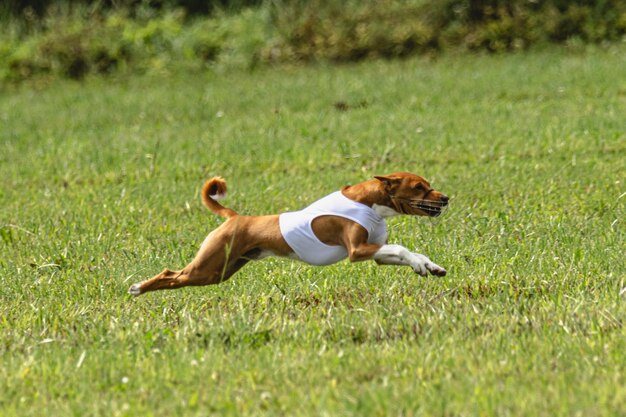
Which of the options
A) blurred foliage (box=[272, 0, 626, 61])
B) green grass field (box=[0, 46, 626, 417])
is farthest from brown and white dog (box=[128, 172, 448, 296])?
blurred foliage (box=[272, 0, 626, 61])

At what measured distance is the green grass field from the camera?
16.4 feet

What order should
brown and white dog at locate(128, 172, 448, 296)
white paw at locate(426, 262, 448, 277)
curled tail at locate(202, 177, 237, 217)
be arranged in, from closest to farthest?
white paw at locate(426, 262, 448, 277) < brown and white dog at locate(128, 172, 448, 296) < curled tail at locate(202, 177, 237, 217)

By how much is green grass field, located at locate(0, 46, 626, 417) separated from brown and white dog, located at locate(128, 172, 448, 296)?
283 millimetres

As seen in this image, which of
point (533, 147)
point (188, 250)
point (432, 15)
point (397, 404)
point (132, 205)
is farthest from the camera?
point (432, 15)

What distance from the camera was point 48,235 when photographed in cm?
906

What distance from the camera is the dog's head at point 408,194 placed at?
5.87 m

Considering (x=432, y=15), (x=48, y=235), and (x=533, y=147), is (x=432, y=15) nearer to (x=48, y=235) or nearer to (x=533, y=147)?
(x=533, y=147)

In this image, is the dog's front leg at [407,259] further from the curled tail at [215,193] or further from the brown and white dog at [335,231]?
the curled tail at [215,193]

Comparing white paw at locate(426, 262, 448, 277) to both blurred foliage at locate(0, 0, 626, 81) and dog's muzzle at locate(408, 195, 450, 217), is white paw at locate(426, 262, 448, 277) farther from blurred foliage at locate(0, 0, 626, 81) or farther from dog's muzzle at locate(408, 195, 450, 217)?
blurred foliage at locate(0, 0, 626, 81)

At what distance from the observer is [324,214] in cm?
592

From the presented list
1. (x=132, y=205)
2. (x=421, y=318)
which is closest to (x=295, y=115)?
(x=132, y=205)

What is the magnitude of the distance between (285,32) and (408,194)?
14490 millimetres

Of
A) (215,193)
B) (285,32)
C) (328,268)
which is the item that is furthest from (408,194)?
(285,32)

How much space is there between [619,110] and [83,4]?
40.1ft
